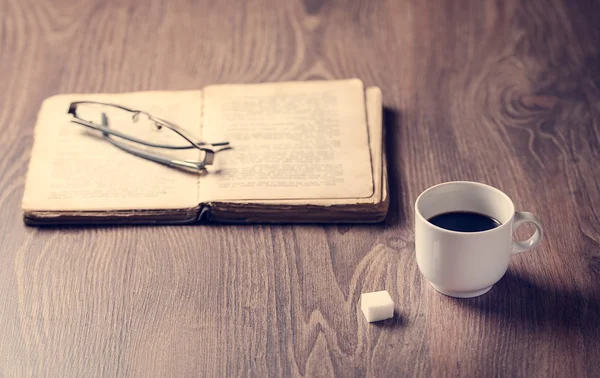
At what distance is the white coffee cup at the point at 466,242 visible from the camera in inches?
29.5

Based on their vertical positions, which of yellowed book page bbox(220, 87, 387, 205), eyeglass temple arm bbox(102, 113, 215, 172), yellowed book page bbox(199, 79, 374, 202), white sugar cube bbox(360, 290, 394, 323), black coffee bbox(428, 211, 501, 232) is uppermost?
eyeglass temple arm bbox(102, 113, 215, 172)

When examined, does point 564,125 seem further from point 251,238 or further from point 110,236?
point 110,236

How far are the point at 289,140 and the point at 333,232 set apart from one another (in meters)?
0.17

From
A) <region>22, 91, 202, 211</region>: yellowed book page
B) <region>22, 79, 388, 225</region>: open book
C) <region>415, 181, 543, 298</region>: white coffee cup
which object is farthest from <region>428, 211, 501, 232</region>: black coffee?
<region>22, 91, 202, 211</region>: yellowed book page

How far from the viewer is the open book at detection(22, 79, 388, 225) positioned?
37.1 inches

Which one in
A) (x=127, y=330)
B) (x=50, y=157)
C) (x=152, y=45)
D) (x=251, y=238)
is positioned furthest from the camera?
(x=152, y=45)

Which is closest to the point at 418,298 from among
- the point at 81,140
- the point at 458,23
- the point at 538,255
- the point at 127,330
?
the point at 538,255

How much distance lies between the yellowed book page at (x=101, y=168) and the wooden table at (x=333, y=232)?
4 cm

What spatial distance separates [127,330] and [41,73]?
2.07 ft

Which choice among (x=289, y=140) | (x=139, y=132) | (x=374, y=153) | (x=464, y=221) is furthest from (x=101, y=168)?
(x=464, y=221)

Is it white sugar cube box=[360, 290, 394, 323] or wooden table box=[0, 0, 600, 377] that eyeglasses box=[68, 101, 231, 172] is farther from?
white sugar cube box=[360, 290, 394, 323]

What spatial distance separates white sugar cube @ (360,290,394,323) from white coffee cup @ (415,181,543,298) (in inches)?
2.1

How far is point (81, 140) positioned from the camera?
107 centimetres

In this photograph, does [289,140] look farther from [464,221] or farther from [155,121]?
A: [464,221]
